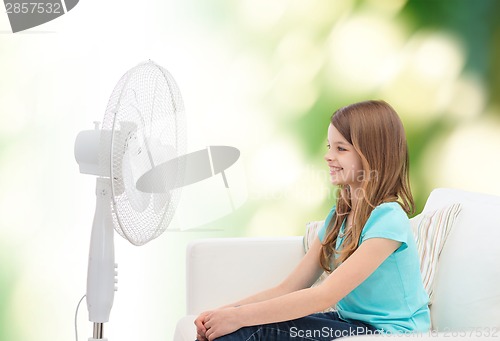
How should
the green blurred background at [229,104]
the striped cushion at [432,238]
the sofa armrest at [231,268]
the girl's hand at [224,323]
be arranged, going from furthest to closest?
the green blurred background at [229,104] → the sofa armrest at [231,268] → the striped cushion at [432,238] → the girl's hand at [224,323]

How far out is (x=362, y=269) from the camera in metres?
1.77

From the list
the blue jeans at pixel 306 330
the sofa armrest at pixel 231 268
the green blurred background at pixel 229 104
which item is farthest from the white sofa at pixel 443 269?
the green blurred background at pixel 229 104

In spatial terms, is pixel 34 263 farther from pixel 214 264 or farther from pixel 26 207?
pixel 214 264

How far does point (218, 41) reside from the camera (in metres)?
3.36

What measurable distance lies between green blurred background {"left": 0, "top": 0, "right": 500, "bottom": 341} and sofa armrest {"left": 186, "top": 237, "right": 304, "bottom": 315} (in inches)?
36.1

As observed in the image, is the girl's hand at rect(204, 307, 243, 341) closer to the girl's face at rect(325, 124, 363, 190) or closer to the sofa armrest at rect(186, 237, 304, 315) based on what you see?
the girl's face at rect(325, 124, 363, 190)

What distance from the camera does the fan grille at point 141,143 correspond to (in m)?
1.81

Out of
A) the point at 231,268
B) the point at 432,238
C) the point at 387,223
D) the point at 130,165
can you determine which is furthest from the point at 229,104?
the point at 387,223

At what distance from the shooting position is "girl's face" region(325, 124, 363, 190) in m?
1.91

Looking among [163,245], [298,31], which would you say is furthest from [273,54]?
[163,245]

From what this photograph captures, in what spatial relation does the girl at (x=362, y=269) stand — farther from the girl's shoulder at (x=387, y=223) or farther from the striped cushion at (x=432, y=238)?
the striped cushion at (x=432, y=238)

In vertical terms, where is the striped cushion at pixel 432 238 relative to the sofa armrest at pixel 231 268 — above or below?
above

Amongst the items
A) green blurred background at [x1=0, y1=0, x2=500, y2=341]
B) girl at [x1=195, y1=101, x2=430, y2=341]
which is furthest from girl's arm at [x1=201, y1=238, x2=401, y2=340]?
green blurred background at [x1=0, y1=0, x2=500, y2=341]

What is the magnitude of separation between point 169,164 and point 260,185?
1.39 meters
